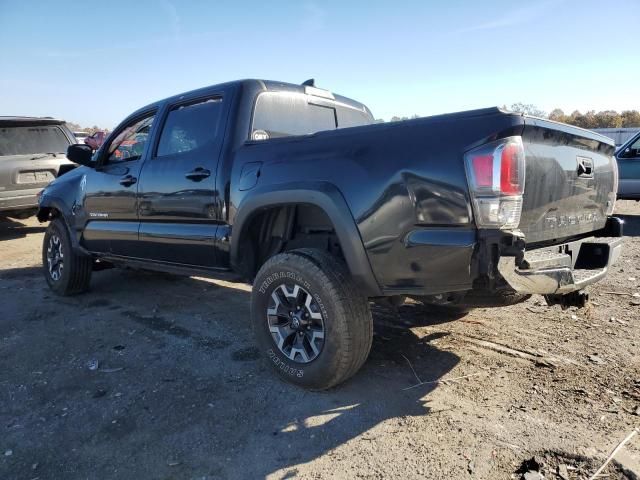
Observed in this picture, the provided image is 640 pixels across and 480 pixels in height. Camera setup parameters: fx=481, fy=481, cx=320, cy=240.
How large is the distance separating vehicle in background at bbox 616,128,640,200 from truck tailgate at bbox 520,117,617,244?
7.53 metres

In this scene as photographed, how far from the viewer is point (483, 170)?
7.72ft

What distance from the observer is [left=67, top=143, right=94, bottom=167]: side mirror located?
4.82m

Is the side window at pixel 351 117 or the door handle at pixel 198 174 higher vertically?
the side window at pixel 351 117

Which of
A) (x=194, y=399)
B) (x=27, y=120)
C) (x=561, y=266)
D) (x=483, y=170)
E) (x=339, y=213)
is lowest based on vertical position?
(x=194, y=399)

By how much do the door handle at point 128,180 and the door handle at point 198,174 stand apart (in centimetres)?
83

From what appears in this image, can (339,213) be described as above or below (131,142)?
below

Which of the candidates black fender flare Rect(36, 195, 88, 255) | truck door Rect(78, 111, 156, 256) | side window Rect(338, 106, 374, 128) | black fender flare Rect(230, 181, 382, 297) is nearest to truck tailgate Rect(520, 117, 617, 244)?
black fender flare Rect(230, 181, 382, 297)

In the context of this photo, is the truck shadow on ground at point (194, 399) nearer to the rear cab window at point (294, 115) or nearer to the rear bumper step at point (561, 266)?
the rear bumper step at point (561, 266)

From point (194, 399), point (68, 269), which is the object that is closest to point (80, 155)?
point (68, 269)

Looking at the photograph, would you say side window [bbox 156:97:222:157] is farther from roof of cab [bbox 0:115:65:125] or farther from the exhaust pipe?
roof of cab [bbox 0:115:65:125]

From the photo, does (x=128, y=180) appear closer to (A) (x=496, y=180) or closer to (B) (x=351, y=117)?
(B) (x=351, y=117)

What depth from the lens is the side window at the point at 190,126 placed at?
3.79m

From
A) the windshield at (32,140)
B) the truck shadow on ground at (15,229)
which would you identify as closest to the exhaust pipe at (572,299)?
the windshield at (32,140)

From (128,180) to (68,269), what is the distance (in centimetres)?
151
